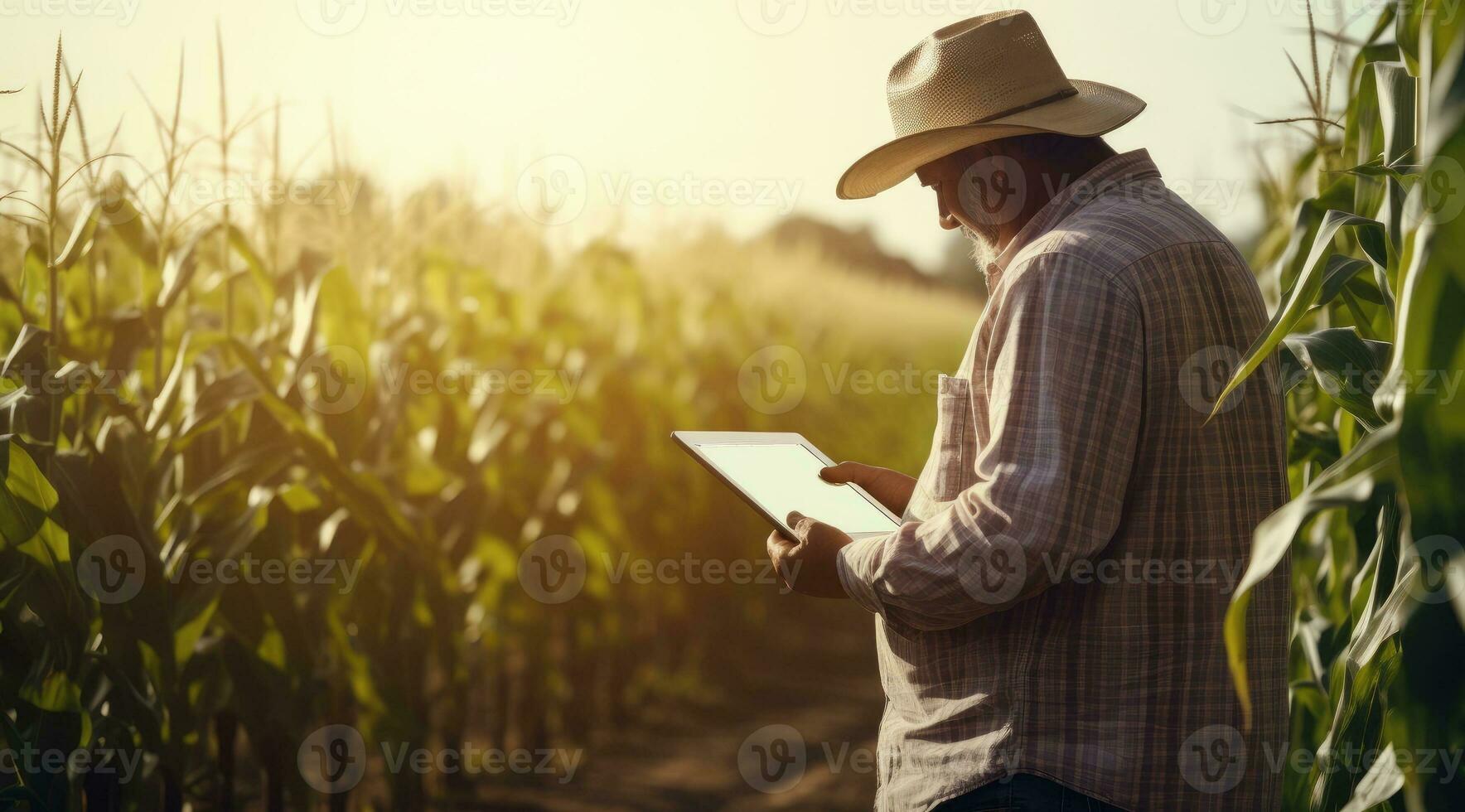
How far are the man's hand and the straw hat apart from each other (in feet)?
1.91

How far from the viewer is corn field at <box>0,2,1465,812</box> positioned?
1167mm

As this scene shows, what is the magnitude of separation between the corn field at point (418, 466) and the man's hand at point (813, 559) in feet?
1.88

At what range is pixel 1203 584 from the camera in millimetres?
1476

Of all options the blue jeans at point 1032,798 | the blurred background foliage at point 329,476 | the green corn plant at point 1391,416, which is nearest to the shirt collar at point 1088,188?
the green corn plant at point 1391,416

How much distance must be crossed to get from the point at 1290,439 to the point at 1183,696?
123 cm

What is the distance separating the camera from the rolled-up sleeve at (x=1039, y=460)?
4.42 feet

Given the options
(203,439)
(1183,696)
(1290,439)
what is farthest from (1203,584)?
(203,439)

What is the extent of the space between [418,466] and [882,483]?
2090mm

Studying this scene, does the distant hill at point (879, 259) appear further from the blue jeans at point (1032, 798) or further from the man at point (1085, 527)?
the blue jeans at point (1032, 798)

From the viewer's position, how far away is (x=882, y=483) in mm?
2072

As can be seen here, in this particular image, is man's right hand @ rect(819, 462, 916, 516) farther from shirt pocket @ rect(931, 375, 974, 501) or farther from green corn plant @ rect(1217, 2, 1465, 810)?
green corn plant @ rect(1217, 2, 1465, 810)

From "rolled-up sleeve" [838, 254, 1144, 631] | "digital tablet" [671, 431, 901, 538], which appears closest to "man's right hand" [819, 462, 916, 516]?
"digital tablet" [671, 431, 901, 538]

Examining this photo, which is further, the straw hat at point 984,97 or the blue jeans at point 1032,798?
the straw hat at point 984,97

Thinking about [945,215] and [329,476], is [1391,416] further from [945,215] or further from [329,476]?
[329,476]
